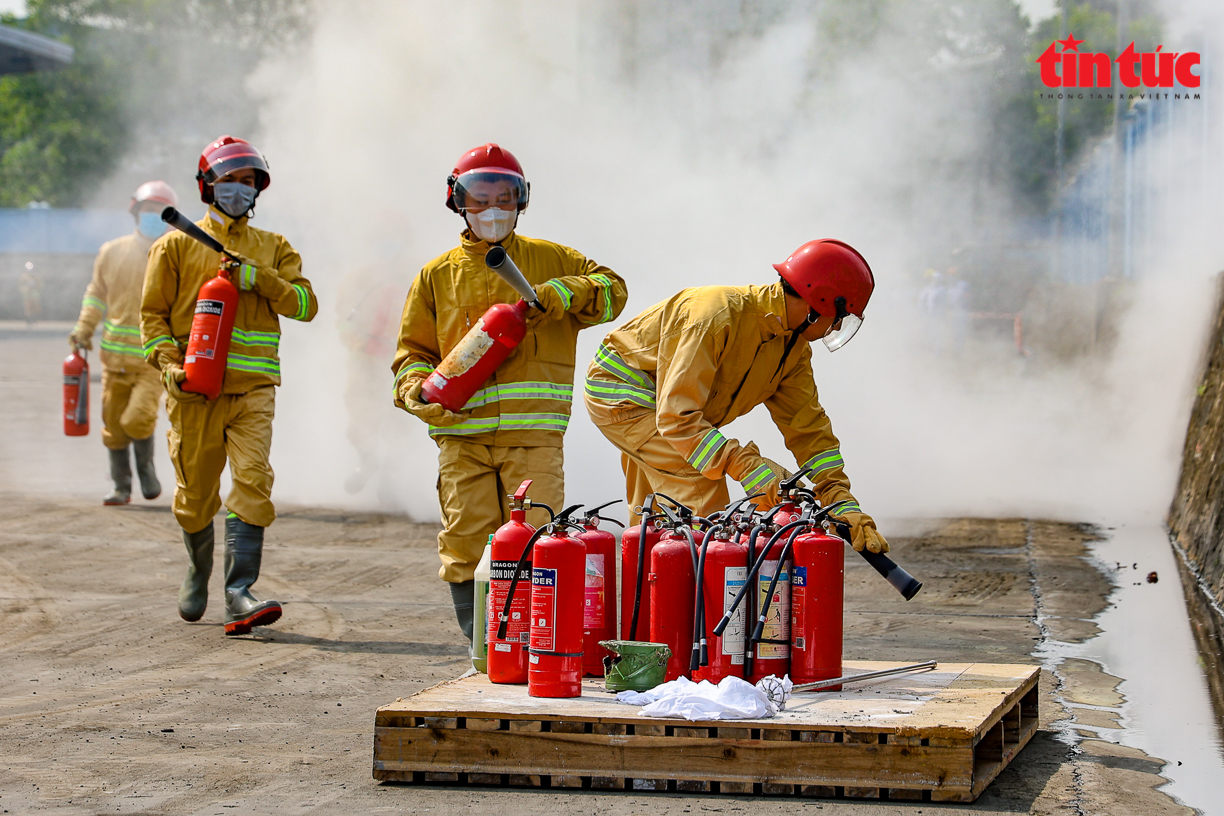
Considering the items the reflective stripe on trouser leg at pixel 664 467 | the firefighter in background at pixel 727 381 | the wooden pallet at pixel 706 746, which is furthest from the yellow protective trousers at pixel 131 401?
the wooden pallet at pixel 706 746

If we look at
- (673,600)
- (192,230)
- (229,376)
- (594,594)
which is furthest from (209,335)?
(673,600)

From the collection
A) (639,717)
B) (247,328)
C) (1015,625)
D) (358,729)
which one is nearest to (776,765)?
(639,717)

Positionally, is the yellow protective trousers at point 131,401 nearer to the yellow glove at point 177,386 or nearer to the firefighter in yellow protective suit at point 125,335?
the firefighter in yellow protective suit at point 125,335

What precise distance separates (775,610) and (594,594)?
0.53 meters

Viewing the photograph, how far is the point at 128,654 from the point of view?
16.8ft

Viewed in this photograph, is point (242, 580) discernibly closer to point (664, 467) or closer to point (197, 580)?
point (197, 580)

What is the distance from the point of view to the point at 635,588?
151 inches

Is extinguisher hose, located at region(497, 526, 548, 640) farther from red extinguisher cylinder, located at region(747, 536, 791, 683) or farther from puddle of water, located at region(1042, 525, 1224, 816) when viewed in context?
puddle of water, located at region(1042, 525, 1224, 816)

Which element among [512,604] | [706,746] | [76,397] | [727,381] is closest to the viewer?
[706,746]

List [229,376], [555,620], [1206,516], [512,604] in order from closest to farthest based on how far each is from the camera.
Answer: [555,620]
[512,604]
[229,376]
[1206,516]

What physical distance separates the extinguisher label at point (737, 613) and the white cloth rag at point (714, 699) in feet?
0.48

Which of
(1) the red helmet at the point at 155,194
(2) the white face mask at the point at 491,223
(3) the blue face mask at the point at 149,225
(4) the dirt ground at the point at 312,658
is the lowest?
(4) the dirt ground at the point at 312,658

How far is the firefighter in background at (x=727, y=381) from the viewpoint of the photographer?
406 cm

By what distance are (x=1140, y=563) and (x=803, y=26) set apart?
606 cm
